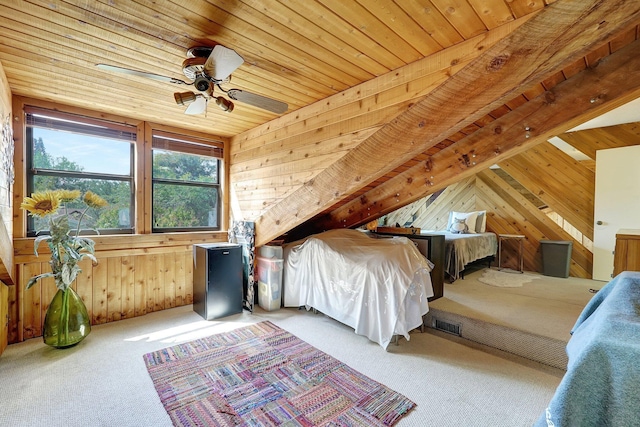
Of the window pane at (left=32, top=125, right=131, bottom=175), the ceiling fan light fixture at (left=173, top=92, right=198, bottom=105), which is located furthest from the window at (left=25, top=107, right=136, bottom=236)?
the ceiling fan light fixture at (left=173, top=92, right=198, bottom=105)

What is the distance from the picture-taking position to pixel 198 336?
116 inches

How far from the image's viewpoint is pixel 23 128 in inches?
113

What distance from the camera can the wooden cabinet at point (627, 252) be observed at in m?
2.86

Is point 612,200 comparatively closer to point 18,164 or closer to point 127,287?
point 127,287

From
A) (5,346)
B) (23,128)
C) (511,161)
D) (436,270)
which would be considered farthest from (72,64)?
(511,161)

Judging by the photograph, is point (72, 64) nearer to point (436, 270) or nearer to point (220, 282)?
point (220, 282)

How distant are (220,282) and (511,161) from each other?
209 inches

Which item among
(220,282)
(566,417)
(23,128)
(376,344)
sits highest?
(23,128)

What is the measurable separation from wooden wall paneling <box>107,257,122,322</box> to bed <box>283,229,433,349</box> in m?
1.98

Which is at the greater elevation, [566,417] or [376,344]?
[566,417]

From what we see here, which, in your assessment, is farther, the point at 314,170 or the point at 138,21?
the point at 314,170

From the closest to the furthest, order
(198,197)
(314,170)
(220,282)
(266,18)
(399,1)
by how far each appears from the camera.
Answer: (399,1)
(266,18)
(314,170)
(220,282)
(198,197)

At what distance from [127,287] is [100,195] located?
116cm

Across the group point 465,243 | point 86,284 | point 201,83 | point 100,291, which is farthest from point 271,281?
point 465,243
